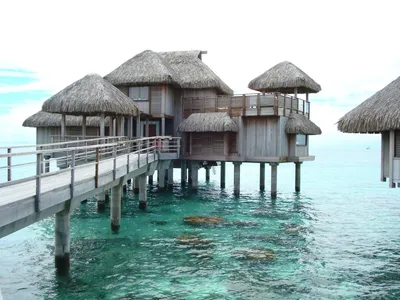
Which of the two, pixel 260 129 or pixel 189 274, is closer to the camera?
pixel 189 274

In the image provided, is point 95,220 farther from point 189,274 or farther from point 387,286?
point 387,286

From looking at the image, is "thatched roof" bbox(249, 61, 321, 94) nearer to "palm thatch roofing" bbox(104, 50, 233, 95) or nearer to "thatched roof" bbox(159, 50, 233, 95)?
"thatched roof" bbox(159, 50, 233, 95)

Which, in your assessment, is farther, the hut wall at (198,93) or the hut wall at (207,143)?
the hut wall at (198,93)

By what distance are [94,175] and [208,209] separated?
38.3ft

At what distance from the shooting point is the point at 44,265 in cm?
1364

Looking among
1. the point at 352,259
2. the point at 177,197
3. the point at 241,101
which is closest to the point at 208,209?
the point at 177,197

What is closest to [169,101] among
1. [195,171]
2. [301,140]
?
[195,171]

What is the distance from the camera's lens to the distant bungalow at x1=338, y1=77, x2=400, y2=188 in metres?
15.9

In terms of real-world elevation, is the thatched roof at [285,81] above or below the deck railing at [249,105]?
above

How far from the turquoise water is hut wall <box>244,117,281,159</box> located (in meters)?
3.64

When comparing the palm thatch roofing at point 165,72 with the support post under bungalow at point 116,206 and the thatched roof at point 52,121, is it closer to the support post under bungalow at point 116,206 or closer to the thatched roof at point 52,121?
the thatched roof at point 52,121

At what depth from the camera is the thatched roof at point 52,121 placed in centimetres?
2862

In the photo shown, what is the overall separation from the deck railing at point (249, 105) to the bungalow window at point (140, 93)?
104 inches

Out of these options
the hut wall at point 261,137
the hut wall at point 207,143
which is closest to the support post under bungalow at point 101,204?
the hut wall at point 207,143
